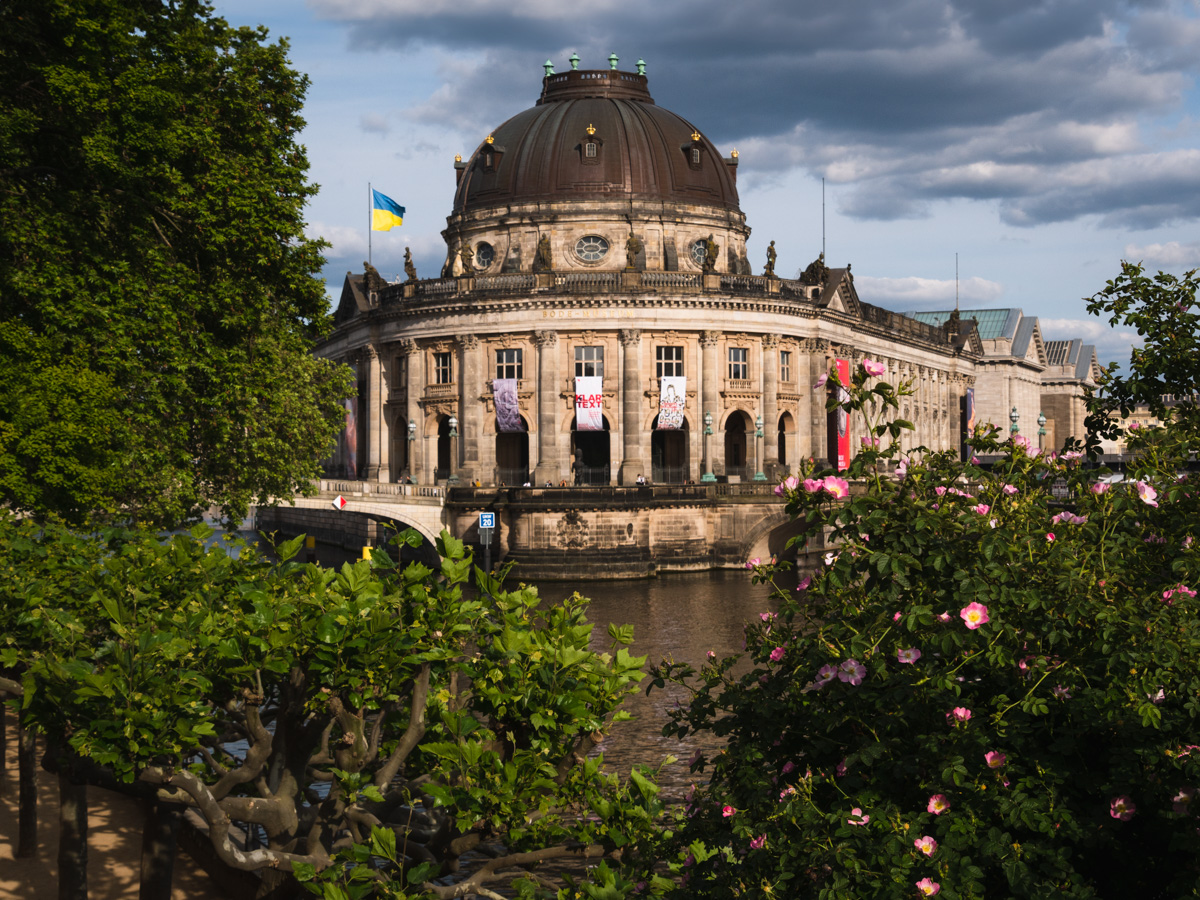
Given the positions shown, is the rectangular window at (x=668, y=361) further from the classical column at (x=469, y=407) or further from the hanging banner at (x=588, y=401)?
the classical column at (x=469, y=407)

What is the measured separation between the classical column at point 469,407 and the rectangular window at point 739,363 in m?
15.5

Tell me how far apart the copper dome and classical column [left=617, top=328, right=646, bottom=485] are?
1370 centimetres

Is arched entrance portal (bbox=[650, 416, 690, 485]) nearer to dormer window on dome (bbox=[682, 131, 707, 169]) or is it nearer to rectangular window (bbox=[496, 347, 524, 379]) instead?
rectangular window (bbox=[496, 347, 524, 379])

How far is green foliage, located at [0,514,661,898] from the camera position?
11.8 metres

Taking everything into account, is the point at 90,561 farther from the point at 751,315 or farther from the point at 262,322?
the point at 751,315

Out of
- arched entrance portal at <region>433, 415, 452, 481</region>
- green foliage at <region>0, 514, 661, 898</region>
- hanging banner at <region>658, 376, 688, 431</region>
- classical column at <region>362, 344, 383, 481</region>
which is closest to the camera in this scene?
green foliage at <region>0, 514, 661, 898</region>

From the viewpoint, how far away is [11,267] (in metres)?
28.1

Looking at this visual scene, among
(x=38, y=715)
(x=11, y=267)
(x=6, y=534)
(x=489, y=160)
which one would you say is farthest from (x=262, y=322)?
(x=489, y=160)

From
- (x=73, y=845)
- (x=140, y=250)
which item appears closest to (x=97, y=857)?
(x=73, y=845)

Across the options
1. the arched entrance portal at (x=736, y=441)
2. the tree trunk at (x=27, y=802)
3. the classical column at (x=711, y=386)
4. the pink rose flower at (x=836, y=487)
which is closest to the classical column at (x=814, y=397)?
the arched entrance portal at (x=736, y=441)

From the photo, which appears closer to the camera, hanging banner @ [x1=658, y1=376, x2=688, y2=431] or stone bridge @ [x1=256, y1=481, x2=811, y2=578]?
stone bridge @ [x1=256, y1=481, x2=811, y2=578]

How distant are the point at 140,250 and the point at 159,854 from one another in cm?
1653

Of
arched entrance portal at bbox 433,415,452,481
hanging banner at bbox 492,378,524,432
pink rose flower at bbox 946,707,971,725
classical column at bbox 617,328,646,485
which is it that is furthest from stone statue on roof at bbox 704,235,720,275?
pink rose flower at bbox 946,707,971,725

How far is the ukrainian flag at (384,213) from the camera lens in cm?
7431
